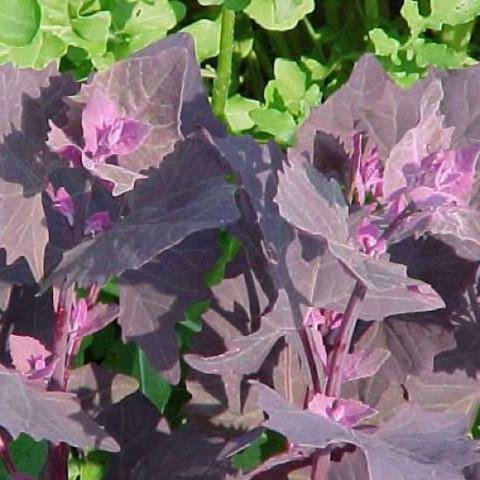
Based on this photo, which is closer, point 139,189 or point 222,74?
point 139,189

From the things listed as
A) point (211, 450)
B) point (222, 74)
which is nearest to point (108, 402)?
point (211, 450)

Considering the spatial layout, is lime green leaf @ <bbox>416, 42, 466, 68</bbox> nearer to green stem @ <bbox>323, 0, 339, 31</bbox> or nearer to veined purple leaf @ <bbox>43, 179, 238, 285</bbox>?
green stem @ <bbox>323, 0, 339, 31</bbox>

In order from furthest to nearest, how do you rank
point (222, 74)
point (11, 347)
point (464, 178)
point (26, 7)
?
point (222, 74) → point (26, 7) → point (11, 347) → point (464, 178)

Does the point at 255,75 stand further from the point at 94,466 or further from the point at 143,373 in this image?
the point at 94,466

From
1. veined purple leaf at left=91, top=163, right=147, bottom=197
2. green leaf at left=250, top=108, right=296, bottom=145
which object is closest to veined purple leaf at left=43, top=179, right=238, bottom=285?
veined purple leaf at left=91, top=163, right=147, bottom=197

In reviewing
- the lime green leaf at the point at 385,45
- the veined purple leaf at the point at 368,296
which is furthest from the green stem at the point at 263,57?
the veined purple leaf at the point at 368,296

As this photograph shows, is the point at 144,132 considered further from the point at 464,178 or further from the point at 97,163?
the point at 464,178

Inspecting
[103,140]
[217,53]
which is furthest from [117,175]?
[217,53]
